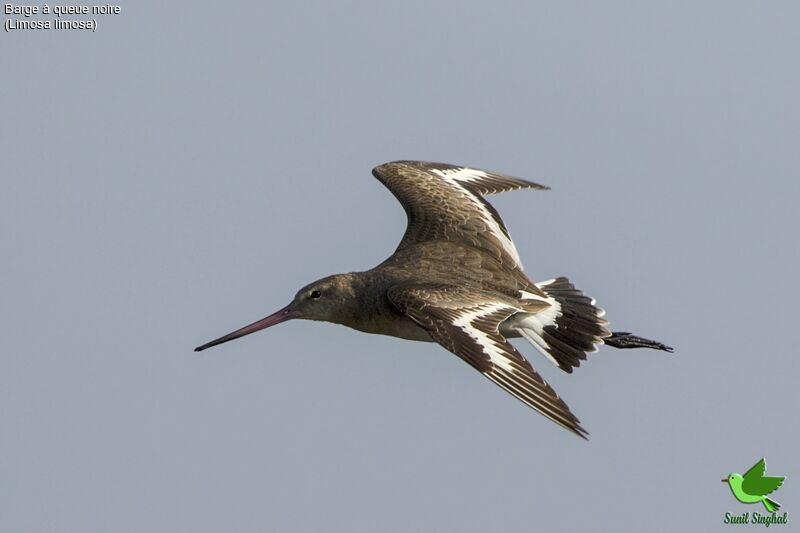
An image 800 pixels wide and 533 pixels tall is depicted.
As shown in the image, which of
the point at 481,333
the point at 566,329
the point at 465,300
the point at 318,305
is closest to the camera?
the point at 481,333

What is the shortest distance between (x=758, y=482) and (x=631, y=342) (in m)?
1.67

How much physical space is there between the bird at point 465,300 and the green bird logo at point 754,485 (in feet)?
4.65

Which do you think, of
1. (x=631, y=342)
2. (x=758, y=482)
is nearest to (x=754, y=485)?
(x=758, y=482)

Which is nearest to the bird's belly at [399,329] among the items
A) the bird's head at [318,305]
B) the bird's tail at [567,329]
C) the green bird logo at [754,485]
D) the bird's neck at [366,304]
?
the bird's neck at [366,304]

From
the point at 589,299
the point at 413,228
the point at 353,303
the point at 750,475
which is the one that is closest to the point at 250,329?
the point at 353,303

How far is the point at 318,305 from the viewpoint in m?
11.3

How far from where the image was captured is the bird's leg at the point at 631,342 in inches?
464

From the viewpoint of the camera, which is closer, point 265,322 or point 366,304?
point 366,304

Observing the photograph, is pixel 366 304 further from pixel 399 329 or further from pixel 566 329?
pixel 566 329

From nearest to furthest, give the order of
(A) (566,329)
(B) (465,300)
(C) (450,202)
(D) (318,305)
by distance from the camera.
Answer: (B) (465,300) → (A) (566,329) → (D) (318,305) → (C) (450,202)

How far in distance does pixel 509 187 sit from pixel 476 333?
13.0ft

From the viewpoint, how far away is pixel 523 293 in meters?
11.1

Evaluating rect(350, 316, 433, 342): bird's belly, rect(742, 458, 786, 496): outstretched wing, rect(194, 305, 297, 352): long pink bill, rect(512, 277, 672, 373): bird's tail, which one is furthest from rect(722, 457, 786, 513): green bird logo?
rect(194, 305, 297, 352): long pink bill

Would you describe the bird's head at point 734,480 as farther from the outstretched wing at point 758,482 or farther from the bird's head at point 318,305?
the bird's head at point 318,305
